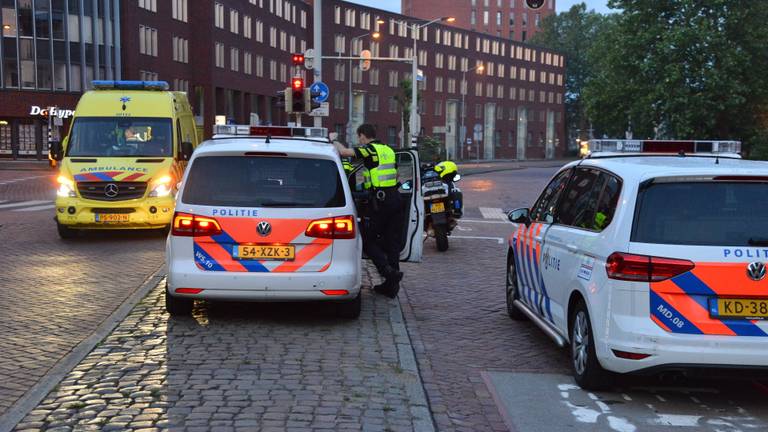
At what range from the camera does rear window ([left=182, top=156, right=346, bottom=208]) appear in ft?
24.3

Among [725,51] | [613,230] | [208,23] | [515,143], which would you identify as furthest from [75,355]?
[515,143]

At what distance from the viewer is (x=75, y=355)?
247 inches

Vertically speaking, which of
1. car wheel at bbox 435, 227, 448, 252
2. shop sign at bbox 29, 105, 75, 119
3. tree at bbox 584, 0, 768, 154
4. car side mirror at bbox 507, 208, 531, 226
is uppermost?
tree at bbox 584, 0, 768, 154

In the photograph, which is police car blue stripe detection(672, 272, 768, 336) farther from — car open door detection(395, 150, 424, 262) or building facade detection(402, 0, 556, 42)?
building facade detection(402, 0, 556, 42)

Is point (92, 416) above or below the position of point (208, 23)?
below

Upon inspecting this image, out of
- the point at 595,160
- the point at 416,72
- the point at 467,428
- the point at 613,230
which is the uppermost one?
the point at 416,72

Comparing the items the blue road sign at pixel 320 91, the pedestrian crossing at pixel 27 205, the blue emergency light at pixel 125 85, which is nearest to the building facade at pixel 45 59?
the pedestrian crossing at pixel 27 205

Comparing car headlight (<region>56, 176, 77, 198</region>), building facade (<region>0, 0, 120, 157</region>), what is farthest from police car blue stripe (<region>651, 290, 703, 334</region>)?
building facade (<region>0, 0, 120, 157</region>)

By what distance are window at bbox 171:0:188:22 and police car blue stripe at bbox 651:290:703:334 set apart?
5824 centimetres

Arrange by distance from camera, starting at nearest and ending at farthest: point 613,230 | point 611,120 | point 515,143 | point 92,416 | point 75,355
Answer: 1. point 92,416
2. point 613,230
3. point 75,355
4. point 611,120
5. point 515,143

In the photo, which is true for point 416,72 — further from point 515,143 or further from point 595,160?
point 515,143

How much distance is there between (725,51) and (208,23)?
116ft

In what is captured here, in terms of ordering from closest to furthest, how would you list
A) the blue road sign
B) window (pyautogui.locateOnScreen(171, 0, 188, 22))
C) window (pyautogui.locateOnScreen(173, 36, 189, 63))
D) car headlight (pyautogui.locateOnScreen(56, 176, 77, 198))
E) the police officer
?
the police officer → car headlight (pyautogui.locateOnScreen(56, 176, 77, 198)) → the blue road sign → window (pyautogui.locateOnScreen(171, 0, 188, 22)) → window (pyautogui.locateOnScreen(173, 36, 189, 63))

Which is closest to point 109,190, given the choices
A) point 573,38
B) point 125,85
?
point 125,85
